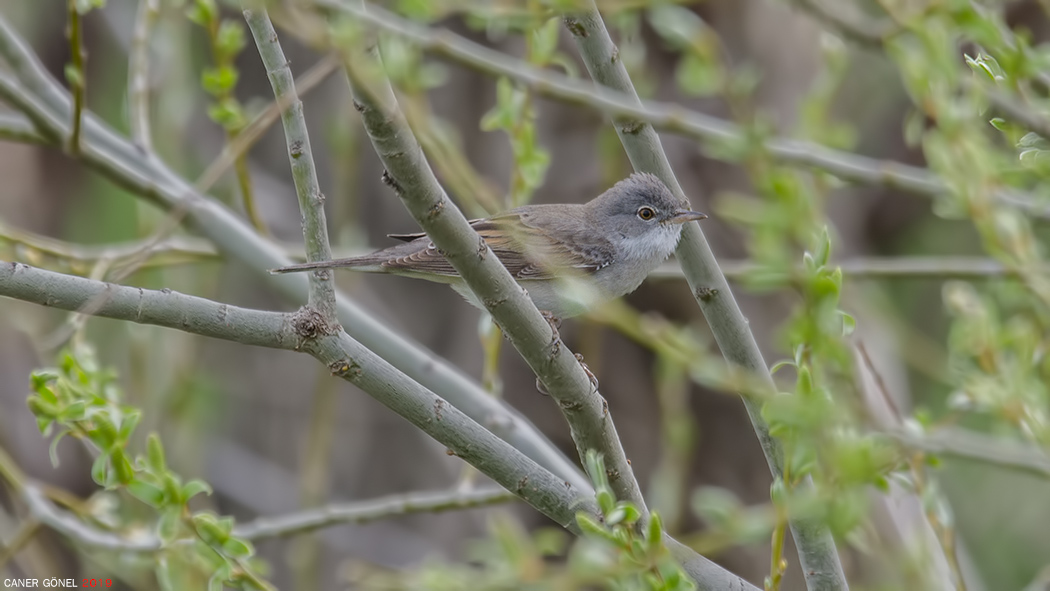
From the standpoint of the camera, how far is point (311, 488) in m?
5.17

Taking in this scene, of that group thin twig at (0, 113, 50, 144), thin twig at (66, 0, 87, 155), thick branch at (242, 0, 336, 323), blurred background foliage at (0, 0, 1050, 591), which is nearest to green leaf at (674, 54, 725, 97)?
blurred background foliage at (0, 0, 1050, 591)

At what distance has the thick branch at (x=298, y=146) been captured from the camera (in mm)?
2334

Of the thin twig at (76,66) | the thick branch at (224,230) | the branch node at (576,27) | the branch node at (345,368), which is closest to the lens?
the branch node at (345,368)

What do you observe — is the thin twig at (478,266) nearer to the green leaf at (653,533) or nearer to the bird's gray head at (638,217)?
the green leaf at (653,533)

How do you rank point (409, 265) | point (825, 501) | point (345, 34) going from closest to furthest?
point (825, 501)
point (345, 34)
point (409, 265)

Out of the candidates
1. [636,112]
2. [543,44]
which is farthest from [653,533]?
[543,44]

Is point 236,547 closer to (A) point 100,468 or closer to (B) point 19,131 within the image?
A: (A) point 100,468

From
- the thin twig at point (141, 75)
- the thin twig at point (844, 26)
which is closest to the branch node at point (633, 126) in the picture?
the thin twig at point (844, 26)

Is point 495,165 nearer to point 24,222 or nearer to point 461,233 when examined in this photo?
point 24,222

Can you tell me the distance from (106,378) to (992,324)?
2.54 metres

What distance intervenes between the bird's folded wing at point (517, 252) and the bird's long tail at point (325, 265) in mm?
119

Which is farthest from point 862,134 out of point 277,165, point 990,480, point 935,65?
point 935,65

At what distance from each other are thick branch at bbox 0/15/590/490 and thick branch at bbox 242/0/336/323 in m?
1.10

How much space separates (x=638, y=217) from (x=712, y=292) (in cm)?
186
